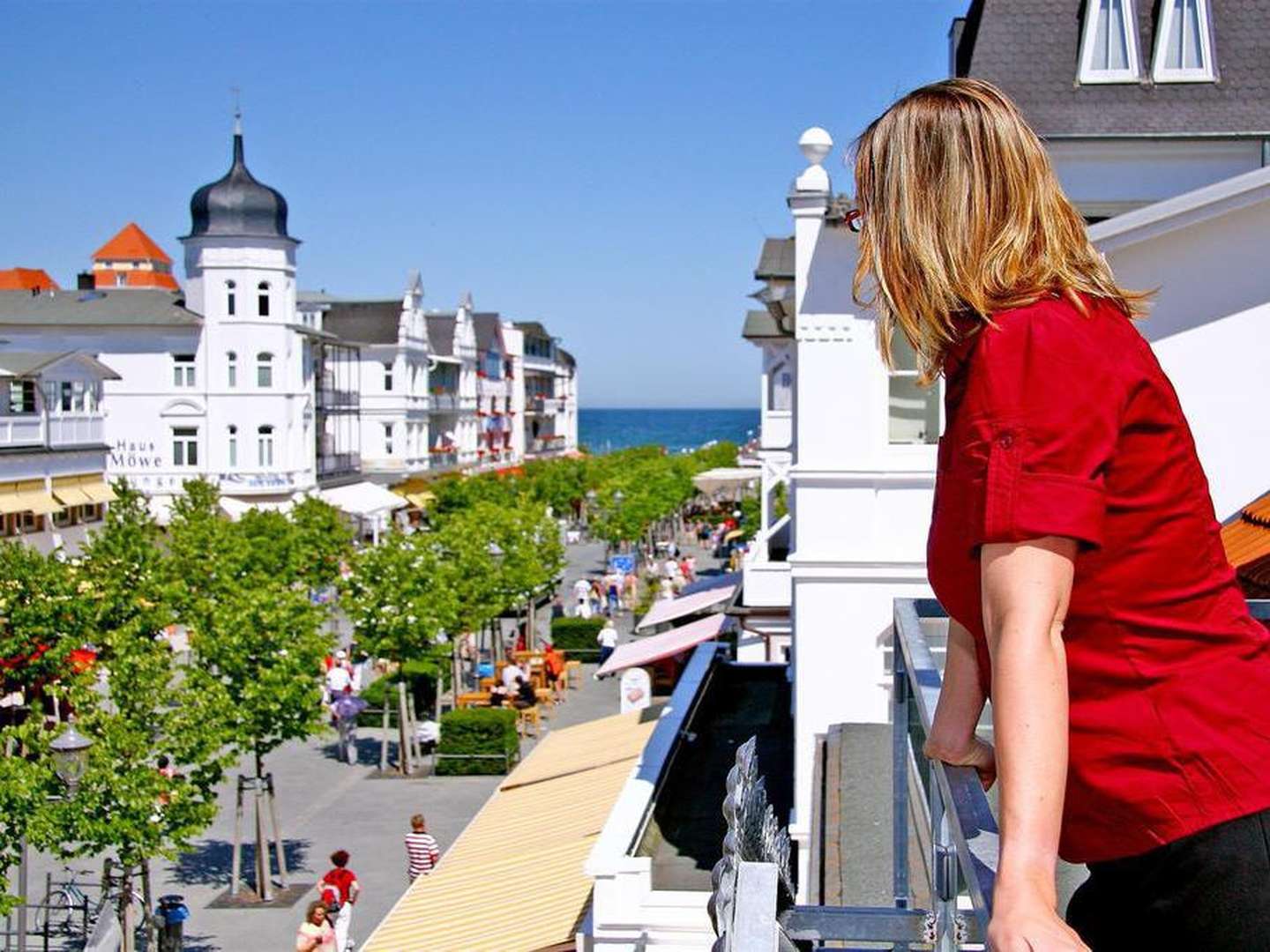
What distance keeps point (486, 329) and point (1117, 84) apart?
99.1 m

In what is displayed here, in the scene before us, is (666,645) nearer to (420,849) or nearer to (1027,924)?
(420,849)

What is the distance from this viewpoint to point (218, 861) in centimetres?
2325

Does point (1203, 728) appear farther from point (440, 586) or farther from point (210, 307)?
point (210, 307)

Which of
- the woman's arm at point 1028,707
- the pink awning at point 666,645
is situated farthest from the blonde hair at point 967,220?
the pink awning at point 666,645

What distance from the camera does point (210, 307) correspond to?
65.2 metres

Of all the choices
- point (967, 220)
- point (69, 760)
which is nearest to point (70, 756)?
point (69, 760)

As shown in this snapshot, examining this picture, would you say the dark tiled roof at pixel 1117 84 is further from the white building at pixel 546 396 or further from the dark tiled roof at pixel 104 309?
the white building at pixel 546 396

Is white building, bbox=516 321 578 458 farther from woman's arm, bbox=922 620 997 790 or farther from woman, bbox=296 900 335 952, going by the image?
woman's arm, bbox=922 620 997 790

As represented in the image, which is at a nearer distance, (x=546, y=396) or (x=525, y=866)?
(x=525, y=866)

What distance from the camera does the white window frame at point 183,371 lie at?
65.5m

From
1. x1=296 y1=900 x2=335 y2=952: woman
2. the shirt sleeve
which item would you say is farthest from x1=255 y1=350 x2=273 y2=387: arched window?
the shirt sleeve

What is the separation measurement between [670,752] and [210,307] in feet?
177

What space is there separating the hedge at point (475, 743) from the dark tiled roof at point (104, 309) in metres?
39.7

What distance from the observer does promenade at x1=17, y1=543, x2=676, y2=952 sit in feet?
65.3
